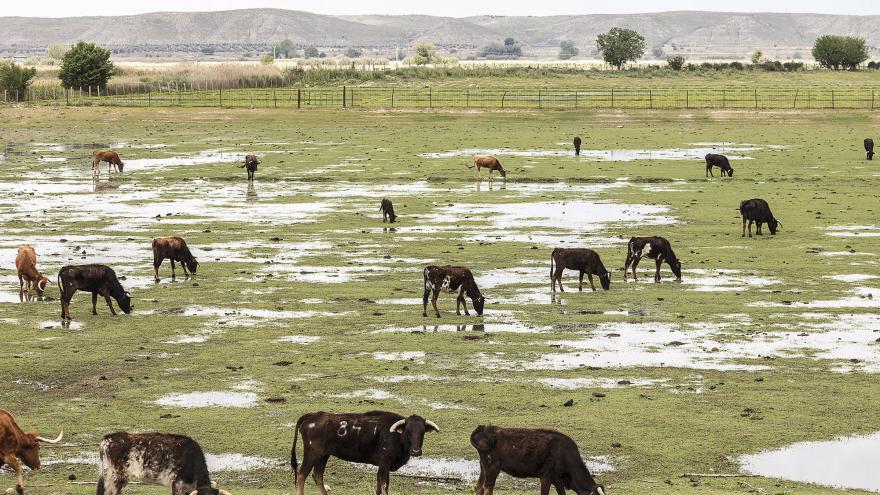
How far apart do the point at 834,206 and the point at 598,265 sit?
786 inches

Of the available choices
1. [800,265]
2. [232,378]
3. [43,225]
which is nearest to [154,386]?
[232,378]

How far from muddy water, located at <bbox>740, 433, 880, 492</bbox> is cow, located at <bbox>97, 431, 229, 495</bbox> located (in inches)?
313

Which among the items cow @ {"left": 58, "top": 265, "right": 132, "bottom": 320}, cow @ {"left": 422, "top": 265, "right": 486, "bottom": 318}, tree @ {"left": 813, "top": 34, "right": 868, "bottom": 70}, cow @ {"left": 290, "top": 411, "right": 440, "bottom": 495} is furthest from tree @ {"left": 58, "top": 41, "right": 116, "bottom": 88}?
cow @ {"left": 290, "top": 411, "right": 440, "bottom": 495}

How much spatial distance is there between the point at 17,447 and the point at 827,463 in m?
11.5

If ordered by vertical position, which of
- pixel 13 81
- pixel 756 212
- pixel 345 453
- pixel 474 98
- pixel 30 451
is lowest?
pixel 30 451

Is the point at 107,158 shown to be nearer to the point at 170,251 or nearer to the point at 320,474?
the point at 170,251

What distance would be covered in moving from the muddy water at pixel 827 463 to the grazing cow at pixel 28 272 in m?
18.5

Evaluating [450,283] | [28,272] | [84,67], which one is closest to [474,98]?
[84,67]

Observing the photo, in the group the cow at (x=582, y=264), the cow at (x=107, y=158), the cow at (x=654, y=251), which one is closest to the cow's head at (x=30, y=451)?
the cow at (x=582, y=264)

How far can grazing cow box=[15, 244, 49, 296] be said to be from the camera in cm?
3064

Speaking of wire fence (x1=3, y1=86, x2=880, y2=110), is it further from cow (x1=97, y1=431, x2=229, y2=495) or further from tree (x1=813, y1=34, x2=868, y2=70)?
cow (x1=97, y1=431, x2=229, y2=495)

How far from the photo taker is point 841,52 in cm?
16962

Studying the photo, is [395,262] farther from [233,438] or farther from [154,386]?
[233,438]

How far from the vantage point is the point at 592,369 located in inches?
944
